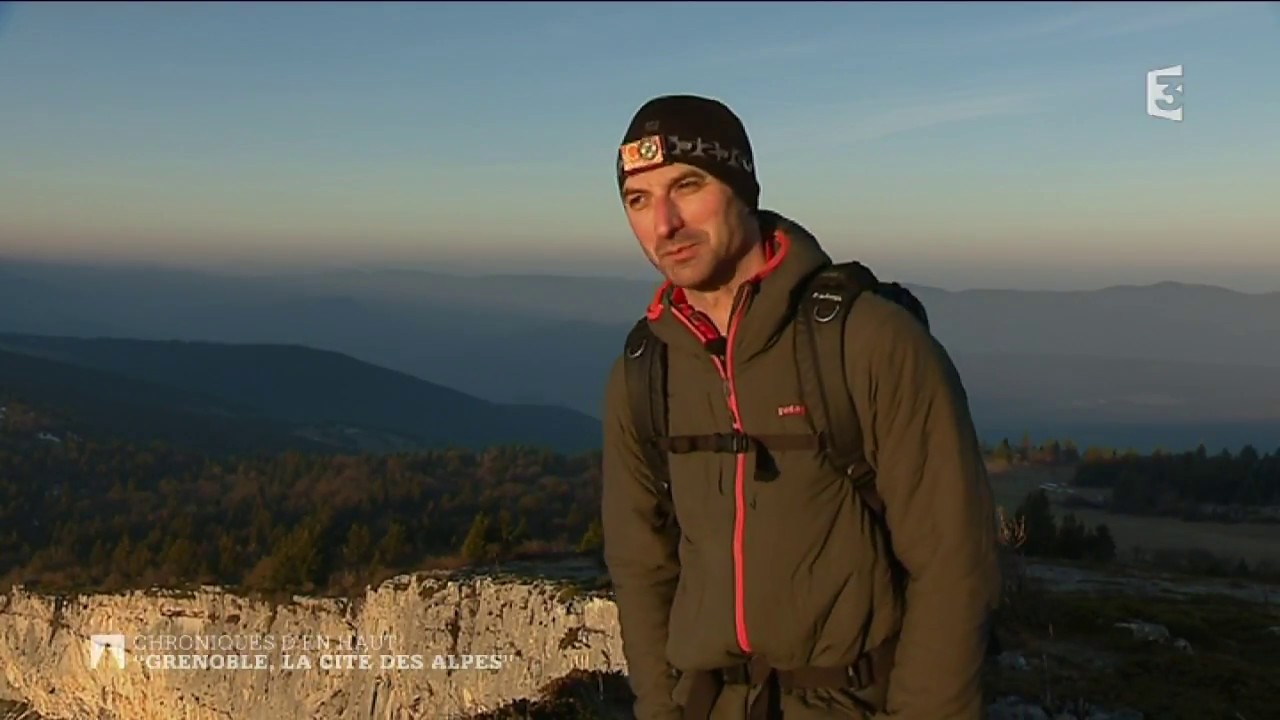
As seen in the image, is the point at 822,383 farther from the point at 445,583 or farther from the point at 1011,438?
the point at 1011,438

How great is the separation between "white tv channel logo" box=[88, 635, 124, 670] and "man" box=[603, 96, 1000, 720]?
88.6ft

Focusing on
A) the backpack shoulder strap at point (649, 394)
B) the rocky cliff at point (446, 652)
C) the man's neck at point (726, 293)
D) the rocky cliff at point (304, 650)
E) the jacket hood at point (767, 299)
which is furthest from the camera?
the rocky cliff at point (304, 650)

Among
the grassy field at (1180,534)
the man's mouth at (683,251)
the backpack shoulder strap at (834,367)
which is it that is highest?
the man's mouth at (683,251)

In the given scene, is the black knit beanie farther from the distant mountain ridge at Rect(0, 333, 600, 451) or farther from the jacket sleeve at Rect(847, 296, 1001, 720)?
the distant mountain ridge at Rect(0, 333, 600, 451)

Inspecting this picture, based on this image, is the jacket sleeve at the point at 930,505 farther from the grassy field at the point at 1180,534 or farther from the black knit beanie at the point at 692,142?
the grassy field at the point at 1180,534

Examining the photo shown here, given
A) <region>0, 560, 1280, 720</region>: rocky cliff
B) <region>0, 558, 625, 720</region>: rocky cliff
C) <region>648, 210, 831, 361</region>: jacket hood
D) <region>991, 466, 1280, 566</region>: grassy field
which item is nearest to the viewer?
<region>648, 210, 831, 361</region>: jacket hood

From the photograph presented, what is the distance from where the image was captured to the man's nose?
2.79 meters

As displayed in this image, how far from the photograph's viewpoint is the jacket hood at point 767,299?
273 cm

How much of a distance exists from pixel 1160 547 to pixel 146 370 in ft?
516

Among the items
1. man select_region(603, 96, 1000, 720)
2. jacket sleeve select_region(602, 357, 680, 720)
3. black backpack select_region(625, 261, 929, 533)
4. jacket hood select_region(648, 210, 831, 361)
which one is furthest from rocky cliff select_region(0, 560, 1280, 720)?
jacket hood select_region(648, 210, 831, 361)

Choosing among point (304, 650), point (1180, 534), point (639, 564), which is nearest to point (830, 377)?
point (639, 564)

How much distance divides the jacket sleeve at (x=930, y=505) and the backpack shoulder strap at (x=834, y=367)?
4 cm

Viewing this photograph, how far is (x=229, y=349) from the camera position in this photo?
171500mm

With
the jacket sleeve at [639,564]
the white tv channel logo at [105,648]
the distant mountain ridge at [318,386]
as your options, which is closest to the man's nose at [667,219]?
the jacket sleeve at [639,564]
